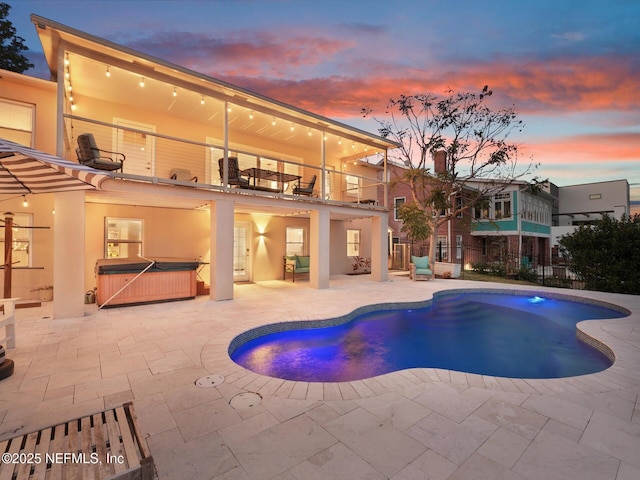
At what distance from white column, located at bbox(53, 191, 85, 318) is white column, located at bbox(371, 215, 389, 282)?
988cm

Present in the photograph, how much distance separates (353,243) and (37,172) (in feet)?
43.2

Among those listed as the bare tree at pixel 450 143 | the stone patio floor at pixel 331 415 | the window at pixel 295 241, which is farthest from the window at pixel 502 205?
the stone patio floor at pixel 331 415

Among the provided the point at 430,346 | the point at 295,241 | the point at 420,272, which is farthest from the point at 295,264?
the point at 430,346

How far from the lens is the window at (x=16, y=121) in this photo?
7309 millimetres

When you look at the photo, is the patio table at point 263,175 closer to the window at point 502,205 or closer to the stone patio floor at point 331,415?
the stone patio floor at point 331,415

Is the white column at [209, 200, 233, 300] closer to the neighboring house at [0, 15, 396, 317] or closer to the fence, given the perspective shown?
the neighboring house at [0, 15, 396, 317]

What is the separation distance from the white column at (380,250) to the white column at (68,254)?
9882 mm

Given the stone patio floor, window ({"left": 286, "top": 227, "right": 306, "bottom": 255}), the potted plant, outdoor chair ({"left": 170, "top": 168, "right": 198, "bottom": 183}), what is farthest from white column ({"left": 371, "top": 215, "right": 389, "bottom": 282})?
the potted plant

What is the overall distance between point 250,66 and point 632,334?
14.4 meters

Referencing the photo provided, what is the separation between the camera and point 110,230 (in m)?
8.73

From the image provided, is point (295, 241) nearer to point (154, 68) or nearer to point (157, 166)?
point (157, 166)

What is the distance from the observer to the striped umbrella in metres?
3.00

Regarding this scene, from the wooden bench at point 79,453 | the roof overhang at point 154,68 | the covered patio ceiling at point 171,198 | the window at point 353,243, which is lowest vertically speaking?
the wooden bench at point 79,453

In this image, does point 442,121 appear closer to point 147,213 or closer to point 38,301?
point 147,213
